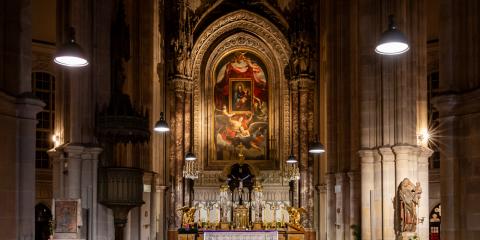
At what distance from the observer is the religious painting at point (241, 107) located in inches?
1816

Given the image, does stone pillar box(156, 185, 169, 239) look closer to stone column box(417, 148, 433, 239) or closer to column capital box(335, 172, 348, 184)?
column capital box(335, 172, 348, 184)

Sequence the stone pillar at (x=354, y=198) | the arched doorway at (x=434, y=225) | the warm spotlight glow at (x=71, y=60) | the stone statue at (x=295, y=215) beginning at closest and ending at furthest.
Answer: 1. the warm spotlight glow at (x=71, y=60)
2. the stone pillar at (x=354, y=198)
3. the arched doorway at (x=434, y=225)
4. the stone statue at (x=295, y=215)

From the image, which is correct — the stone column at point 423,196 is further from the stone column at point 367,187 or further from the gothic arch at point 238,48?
the gothic arch at point 238,48

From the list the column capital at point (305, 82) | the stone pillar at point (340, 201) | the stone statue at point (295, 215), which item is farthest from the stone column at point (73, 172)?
the column capital at point (305, 82)

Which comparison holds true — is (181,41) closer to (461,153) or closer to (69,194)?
(69,194)

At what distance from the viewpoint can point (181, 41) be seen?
43.2m

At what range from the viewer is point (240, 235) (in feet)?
122

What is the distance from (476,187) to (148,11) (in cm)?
1729

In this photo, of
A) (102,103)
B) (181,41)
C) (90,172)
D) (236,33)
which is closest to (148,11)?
(102,103)

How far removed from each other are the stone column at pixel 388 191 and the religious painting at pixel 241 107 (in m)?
24.4

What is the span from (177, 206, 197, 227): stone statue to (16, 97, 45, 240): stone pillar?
2827cm

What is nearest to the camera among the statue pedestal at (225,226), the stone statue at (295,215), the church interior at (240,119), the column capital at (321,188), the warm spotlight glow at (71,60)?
the warm spotlight glow at (71,60)

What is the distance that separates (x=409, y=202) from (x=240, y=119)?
27034mm

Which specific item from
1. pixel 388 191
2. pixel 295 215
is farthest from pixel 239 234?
pixel 388 191
